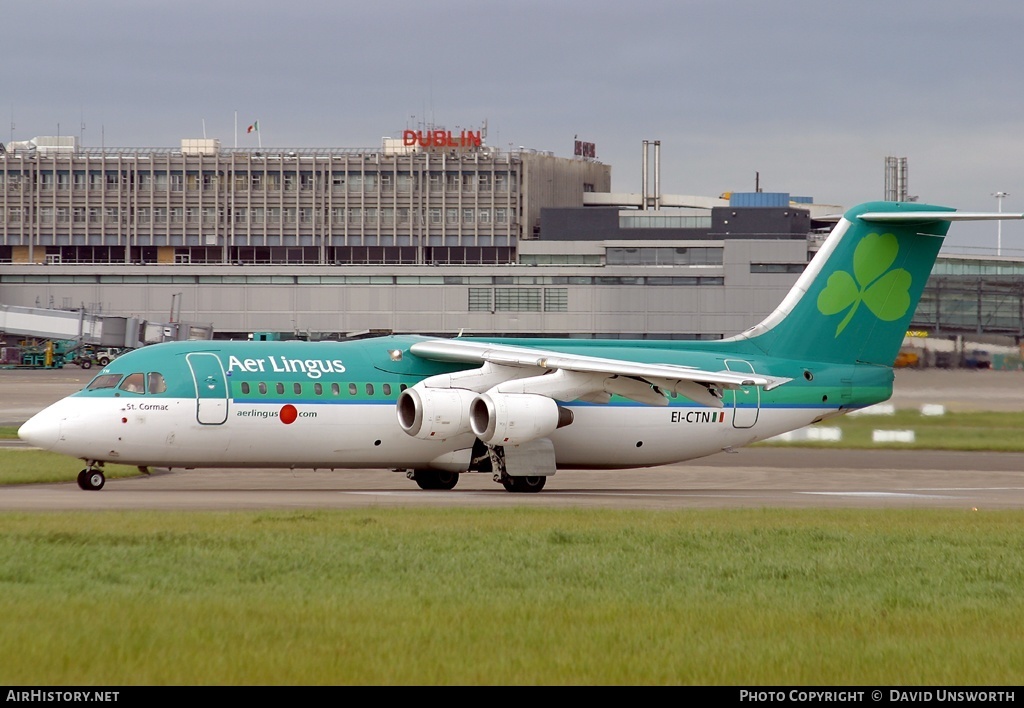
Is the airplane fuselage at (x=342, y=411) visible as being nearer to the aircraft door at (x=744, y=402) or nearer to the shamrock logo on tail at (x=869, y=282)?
the aircraft door at (x=744, y=402)

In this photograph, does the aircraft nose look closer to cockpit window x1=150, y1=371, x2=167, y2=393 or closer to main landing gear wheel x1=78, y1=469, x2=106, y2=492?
main landing gear wheel x1=78, y1=469, x2=106, y2=492

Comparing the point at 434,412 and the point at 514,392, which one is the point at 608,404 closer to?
the point at 514,392

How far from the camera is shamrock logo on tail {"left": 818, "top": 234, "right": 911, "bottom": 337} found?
34969mm

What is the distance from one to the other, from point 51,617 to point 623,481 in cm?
2604

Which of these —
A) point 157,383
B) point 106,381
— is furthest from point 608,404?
point 106,381

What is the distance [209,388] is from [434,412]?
4760 millimetres

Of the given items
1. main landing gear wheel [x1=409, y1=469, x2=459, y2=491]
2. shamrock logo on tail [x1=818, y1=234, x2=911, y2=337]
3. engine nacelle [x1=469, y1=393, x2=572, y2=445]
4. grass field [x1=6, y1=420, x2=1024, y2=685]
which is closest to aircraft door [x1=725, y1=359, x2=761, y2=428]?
shamrock logo on tail [x1=818, y1=234, x2=911, y2=337]

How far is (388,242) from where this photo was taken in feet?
474

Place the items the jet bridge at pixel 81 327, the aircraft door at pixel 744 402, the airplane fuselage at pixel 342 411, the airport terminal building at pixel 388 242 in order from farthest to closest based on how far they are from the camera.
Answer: the airport terminal building at pixel 388 242 → the jet bridge at pixel 81 327 → the aircraft door at pixel 744 402 → the airplane fuselage at pixel 342 411

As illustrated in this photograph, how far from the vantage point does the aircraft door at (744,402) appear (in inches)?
1344

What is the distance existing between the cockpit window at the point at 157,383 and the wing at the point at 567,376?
18.6ft

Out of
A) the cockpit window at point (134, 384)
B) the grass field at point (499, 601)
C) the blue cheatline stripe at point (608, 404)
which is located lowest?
the grass field at point (499, 601)

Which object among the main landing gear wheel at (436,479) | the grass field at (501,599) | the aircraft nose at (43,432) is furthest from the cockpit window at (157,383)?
the grass field at (501,599)

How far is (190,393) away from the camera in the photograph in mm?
29734
